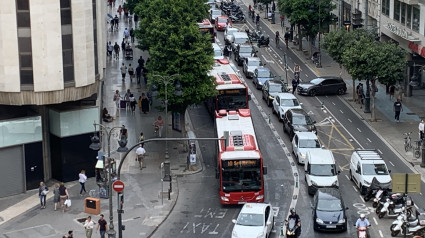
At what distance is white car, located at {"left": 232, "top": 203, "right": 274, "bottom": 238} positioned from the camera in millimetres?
51219

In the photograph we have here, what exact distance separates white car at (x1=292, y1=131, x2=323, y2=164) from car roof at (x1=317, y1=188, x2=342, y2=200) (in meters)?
9.31

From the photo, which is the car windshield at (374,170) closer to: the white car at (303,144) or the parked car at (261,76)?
the white car at (303,144)

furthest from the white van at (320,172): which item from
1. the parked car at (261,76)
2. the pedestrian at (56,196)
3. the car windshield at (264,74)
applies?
the car windshield at (264,74)

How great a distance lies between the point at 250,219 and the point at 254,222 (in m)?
0.30

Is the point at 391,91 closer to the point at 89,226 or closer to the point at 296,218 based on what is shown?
the point at 296,218

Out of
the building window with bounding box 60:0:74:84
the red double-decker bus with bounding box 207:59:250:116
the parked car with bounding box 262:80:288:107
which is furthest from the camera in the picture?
the parked car with bounding box 262:80:288:107

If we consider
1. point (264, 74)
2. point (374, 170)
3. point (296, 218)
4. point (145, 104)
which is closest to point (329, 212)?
point (296, 218)

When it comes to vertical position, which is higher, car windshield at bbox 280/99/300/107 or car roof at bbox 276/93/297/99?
car roof at bbox 276/93/297/99

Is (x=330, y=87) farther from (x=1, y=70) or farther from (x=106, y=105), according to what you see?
(x=1, y=70)

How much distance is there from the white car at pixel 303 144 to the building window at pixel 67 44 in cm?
1624

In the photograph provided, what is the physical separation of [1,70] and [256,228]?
19.6 metres

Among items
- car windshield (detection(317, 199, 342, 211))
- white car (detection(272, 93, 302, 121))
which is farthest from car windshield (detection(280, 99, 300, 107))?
car windshield (detection(317, 199, 342, 211))

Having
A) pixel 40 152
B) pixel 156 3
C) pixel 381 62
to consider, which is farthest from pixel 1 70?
pixel 381 62

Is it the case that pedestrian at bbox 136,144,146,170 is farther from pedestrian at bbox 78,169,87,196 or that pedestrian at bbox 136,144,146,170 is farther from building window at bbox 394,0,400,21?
building window at bbox 394,0,400,21
